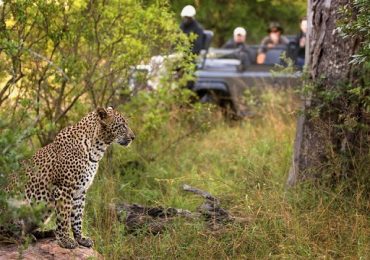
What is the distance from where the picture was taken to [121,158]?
10.5m

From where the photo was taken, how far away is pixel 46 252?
686 cm

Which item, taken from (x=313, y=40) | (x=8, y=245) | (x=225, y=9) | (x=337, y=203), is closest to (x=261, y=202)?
(x=337, y=203)

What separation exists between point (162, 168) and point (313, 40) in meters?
2.72

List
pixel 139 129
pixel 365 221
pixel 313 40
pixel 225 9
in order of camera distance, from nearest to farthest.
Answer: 1. pixel 365 221
2. pixel 313 40
3. pixel 139 129
4. pixel 225 9

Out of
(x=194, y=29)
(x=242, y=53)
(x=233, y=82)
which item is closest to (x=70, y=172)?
(x=233, y=82)

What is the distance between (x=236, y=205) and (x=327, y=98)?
1405 mm

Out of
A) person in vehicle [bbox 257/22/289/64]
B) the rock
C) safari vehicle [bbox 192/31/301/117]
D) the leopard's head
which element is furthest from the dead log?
person in vehicle [bbox 257/22/289/64]

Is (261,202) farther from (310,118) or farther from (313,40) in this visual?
(313,40)

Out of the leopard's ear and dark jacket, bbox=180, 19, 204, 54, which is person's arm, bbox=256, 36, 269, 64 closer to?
dark jacket, bbox=180, 19, 204, 54

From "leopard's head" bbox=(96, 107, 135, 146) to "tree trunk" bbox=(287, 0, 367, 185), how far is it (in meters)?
2.02

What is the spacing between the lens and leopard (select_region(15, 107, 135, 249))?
7.17 m

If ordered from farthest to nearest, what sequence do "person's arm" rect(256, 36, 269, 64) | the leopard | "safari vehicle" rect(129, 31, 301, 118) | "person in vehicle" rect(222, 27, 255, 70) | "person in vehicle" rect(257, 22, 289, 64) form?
1. "person in vehicle" rect(257, 22, 289, 64)
2. "person's arm" rect(256, 36, 269, 64)
3. "person in vehicle" rect(222, 27, 255, 70)
4. "safari vehicle" rect(129, 31, 301, 118)
5. the leopard

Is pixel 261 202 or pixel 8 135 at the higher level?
pixel 8 135

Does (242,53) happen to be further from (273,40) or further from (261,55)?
(273,40)
